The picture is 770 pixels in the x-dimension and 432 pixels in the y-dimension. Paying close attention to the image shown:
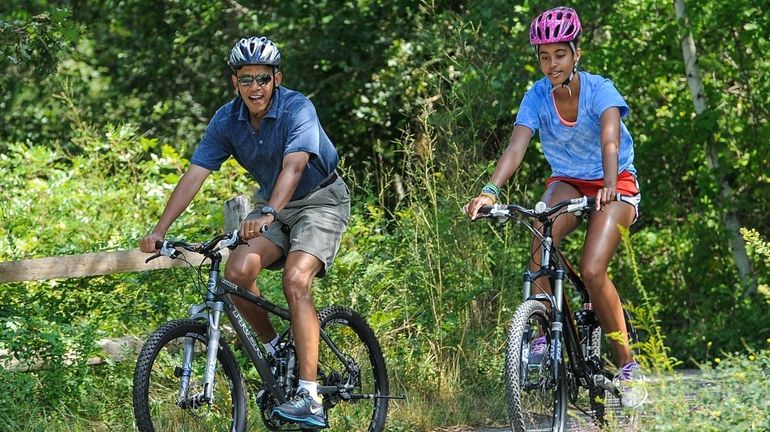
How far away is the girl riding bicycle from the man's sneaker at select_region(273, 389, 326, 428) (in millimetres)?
1097

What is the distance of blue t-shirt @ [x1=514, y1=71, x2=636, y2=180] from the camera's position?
6.36m

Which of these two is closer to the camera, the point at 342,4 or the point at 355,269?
the point at 355,269

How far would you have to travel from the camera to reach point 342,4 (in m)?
14.4

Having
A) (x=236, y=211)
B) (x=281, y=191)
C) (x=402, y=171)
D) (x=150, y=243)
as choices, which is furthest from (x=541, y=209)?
(x=402, y=171)

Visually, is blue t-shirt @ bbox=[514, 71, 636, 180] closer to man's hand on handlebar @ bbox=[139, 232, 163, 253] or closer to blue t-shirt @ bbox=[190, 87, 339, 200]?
blue t-shirt @ bbox=[190, 87, 339, 200]

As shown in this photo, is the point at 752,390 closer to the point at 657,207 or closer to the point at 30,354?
the point at 30,354

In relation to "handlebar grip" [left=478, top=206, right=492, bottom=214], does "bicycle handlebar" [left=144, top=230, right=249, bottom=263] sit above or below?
below

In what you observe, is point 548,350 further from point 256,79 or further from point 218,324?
point 256,79

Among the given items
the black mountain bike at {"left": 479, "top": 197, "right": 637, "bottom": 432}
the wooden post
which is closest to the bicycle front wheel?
the black mountain bike at {"left": 479, "top": 197, "right": 637, "bottom": 432}

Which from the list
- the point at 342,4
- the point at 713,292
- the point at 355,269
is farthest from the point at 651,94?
the point at 355,269

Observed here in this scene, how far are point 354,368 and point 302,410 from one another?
602mm

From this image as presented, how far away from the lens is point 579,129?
6402 mm

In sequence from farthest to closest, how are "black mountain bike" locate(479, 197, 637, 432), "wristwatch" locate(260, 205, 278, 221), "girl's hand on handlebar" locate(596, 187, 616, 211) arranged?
"girl's hand on handlebar" locate(596, 187, 616, 211), "black mountain bike" locate(479, 197, 637, 432), "wristwatch" locate(260, 205, 278, 221)

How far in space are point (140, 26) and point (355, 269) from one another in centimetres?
868
